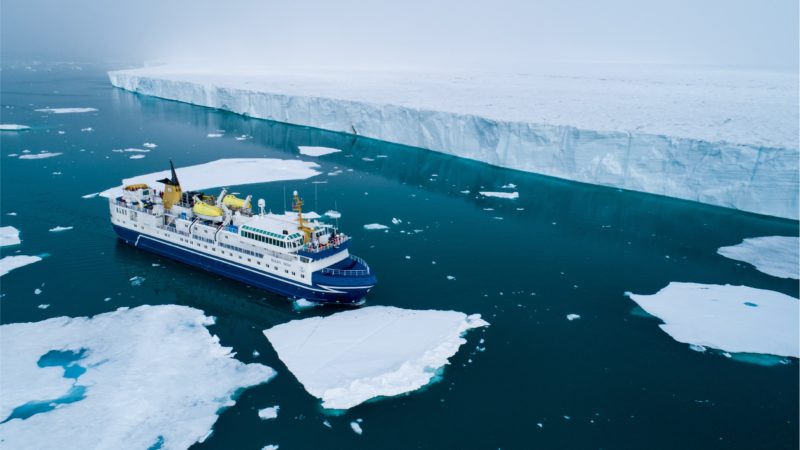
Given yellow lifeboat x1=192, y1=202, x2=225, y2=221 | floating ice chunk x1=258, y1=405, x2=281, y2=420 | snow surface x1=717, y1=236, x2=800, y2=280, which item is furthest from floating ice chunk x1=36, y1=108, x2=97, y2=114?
snow surface x1=717, y1=236, x2=800, y2=280

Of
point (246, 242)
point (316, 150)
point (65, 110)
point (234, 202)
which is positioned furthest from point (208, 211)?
point (65, 110)

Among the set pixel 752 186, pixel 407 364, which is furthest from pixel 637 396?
pixel 752 186

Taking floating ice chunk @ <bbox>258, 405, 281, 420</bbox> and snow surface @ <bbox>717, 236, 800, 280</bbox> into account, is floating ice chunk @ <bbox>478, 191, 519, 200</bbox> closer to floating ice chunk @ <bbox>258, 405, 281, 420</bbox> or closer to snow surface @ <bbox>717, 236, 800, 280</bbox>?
snow surface @ <bbox>717, 236, 800, 280</bbox>

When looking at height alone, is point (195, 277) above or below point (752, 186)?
below

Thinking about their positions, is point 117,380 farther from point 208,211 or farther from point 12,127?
point 12,127

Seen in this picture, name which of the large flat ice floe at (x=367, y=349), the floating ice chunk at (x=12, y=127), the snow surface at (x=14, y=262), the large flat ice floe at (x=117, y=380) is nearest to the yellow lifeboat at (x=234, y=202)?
the large flat ice floe at (x=117, y=380)

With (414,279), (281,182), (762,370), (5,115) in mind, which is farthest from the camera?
(5,115)

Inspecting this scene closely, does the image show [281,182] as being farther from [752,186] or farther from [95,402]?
[752,186]
